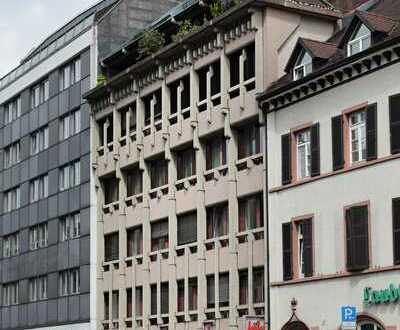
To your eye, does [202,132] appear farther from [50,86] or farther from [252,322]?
[50,86]

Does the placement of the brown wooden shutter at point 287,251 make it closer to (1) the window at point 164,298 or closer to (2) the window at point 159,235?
(1) the window at point 164,298

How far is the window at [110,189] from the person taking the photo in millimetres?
54625

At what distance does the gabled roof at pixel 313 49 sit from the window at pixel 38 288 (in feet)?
86.9

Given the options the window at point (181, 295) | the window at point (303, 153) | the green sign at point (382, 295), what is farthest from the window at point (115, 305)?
the green sign at point (382, 295)

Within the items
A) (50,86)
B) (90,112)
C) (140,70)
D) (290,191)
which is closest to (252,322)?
(290,191)

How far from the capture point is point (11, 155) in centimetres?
6850

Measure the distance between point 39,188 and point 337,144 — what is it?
30.6 metres

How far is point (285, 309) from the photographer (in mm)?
38531

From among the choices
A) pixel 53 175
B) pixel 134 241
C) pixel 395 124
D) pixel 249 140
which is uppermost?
pixel 53 175

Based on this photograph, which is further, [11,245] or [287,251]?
[11,245]

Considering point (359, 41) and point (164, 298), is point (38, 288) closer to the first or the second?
point (164, 298)

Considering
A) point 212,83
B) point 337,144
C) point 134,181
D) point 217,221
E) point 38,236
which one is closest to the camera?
point 337,144

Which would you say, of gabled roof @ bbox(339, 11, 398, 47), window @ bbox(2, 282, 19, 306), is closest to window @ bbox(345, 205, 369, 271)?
Answer: gabled roof @ bbox(339, 11, 398, 47)

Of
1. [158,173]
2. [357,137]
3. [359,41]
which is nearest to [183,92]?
[158,173]
